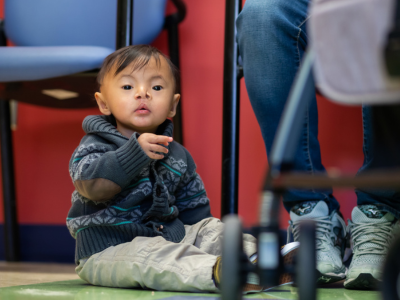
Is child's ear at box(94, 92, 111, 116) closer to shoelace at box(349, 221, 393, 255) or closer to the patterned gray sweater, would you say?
the patterned gray sweater

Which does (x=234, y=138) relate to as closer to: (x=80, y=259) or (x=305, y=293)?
(x=80, y=259)

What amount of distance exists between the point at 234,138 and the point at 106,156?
35 centimetres

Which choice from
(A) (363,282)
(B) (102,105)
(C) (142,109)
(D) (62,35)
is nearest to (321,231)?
(A) (363,282)

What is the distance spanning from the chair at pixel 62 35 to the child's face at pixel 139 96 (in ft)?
0.44

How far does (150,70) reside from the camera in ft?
3.17

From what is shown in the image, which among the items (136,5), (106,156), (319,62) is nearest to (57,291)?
(106,156)

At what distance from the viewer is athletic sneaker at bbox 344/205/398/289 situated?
0.75 metres

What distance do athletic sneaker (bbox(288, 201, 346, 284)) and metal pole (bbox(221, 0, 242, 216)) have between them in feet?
0.64

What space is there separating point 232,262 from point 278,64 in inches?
22.4

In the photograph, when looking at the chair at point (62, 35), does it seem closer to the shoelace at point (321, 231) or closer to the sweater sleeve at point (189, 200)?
the sweater sleeve at point (189, 200)

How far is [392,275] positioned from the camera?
38cm

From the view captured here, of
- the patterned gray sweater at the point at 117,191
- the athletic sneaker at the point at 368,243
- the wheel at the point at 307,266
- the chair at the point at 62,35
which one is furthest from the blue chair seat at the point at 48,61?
the wheel at the point at 307,266

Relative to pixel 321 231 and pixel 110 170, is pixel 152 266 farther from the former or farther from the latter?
pixel 321 231

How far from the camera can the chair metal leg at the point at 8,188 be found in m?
1.47
